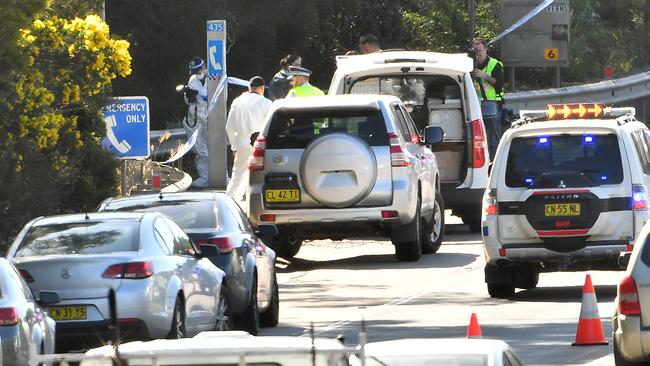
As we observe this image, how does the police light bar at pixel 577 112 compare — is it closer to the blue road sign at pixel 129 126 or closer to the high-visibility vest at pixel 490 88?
the blue road sign at pixel 129 126

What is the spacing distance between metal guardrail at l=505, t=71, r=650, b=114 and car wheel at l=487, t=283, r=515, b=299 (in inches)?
830

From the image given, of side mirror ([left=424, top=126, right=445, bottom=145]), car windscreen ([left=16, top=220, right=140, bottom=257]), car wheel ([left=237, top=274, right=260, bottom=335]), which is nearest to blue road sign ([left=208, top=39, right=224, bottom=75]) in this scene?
side mirror ([left=424, top=126, right=445, bottom=145])

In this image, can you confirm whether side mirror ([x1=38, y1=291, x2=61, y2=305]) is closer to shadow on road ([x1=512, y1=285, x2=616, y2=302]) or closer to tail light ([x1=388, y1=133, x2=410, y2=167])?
shadow on road ([x1=512, y1=285, x2=616, y2=302])

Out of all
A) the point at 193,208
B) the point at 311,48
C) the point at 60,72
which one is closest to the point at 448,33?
the point at 311,48

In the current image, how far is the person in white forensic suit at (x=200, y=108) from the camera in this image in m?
33.4

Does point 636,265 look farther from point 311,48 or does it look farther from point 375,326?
point 311,48

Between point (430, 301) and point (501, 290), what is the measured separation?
834mm

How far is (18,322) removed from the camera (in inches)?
537

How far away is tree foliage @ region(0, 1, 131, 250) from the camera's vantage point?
2145 centimetres

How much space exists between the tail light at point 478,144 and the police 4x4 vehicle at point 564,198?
610 cm

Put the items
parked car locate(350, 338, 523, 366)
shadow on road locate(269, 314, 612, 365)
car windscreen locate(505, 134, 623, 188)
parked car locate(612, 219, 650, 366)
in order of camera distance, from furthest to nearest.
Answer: car windscreen locate(505, 134, 623, 188) → shadow on road locate(269, 314, 612, 365) → parked car locate(612, 219, 650, 366) → parked car locate(350, 338, 523, 366)

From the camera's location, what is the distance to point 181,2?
38.7 meters

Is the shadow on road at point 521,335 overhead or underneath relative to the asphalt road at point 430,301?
overhead

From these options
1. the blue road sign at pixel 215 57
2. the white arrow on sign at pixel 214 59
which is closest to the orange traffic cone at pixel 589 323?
the blue road sign at pixel 215 57
